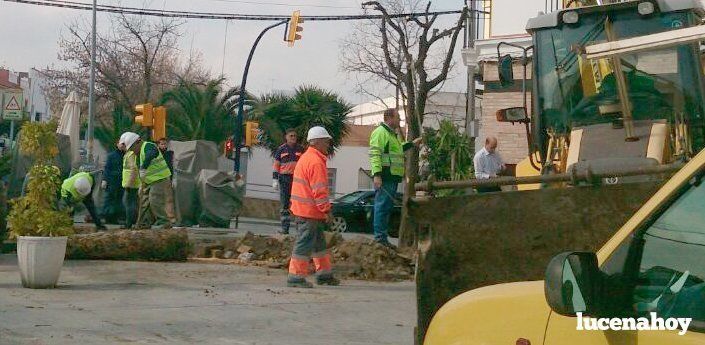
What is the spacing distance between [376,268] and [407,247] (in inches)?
17.1

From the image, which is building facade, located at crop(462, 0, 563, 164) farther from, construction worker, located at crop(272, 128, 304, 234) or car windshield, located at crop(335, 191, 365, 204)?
construction worker, located at crop(272, 128, 304, 234)

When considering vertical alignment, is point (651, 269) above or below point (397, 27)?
below

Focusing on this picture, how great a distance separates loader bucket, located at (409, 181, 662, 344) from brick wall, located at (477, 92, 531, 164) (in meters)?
17.6

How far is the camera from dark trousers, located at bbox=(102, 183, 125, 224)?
19172 millimetres

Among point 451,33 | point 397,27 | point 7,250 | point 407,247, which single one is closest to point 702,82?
point 407,247

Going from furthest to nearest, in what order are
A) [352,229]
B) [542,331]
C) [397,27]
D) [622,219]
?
1. [397,27]
2. [352,229]
3. [622,219]
4. [542,331]

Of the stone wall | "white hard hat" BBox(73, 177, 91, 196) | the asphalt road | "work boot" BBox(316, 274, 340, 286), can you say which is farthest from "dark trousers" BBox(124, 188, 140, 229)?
the stone wall

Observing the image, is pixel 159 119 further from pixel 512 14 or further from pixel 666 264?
pixel 666 264

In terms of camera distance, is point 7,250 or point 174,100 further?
point 174,100

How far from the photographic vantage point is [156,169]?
17.1 m

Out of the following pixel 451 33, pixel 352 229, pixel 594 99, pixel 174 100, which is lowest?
pixel 352 229

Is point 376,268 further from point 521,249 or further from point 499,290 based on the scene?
point 499,290

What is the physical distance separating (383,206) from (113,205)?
7420 mm

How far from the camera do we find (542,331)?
140 inches
